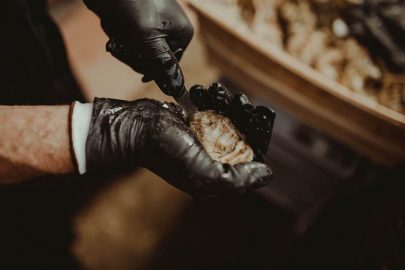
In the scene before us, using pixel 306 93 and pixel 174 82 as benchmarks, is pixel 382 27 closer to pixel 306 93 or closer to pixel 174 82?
pixel 306 93

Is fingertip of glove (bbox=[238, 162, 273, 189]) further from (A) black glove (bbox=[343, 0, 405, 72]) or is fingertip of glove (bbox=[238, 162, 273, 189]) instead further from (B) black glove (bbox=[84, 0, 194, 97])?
(A) black glove (bbox=[343, 0, 405, 72])

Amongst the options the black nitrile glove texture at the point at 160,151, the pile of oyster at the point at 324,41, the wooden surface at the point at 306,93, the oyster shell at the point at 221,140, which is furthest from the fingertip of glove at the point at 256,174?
the pile of oyster at the point at 324,41

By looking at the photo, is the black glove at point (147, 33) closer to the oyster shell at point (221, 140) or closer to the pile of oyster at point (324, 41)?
the oyster shell at point (221, 140)

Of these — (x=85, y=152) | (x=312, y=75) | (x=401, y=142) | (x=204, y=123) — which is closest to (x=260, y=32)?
(x=312, y=75)

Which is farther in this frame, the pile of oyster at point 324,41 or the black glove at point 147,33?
the pile of oyster at point 324,41

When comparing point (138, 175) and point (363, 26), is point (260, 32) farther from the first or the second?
point (138, 175)

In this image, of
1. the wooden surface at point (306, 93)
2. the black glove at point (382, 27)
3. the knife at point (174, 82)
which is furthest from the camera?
the black glove at point (382, 27)

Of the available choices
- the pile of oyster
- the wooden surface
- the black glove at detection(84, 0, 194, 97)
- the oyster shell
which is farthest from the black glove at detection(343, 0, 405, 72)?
the oyster shell
